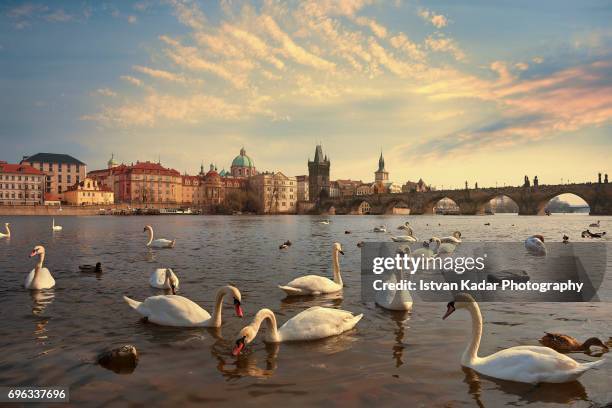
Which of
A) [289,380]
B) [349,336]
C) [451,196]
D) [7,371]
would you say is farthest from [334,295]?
[451,196]

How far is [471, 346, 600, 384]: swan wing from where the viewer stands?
5055 mm

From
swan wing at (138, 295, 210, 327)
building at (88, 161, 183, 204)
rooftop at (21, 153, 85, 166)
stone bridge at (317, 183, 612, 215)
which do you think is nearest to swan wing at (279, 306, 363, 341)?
swan wing at (138, 295, 210, 327)

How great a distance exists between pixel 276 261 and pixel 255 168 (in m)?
180

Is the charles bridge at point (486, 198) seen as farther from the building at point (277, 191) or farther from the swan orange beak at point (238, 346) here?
the swan orange beak at point (238, 346)

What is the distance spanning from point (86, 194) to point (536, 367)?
140 metres

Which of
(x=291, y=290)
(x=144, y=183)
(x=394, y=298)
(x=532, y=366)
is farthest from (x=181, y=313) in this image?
(x=144, y=183)

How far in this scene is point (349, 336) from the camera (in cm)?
709

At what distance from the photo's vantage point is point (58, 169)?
142 meters

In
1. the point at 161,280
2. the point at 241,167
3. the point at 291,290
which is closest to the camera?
the point at 291,290

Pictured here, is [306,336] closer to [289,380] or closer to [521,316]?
[289,380]

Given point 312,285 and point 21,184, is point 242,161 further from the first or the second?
point 312,285

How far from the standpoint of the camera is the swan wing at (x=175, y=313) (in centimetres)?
745

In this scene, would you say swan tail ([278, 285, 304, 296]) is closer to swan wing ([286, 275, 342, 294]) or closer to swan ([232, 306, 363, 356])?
swan wing ([286, 275, 342, 294])

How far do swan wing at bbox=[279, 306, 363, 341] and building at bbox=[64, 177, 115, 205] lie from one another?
133m
